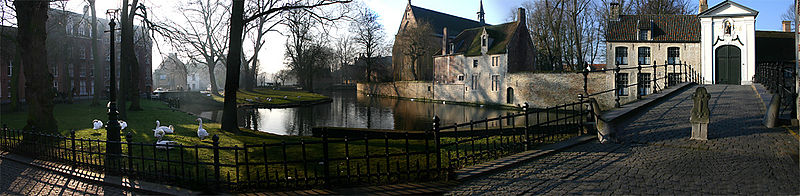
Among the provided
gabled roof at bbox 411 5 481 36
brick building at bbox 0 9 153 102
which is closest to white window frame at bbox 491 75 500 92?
gabled roof at bbox 411 5 481 36

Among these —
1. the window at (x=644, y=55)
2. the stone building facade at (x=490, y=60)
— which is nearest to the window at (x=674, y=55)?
the window at (x=644, y=55)

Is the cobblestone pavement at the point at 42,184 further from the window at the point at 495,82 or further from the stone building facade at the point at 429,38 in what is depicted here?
the stone building facade at the point at 429,38

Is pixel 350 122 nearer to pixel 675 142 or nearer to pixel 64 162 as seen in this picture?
pixel 64 162

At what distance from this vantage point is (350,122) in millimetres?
24281

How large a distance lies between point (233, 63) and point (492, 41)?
32.4m

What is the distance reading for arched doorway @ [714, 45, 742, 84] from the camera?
27.8 metres

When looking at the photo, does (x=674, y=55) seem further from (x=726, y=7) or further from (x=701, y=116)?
(x=701, y=116)

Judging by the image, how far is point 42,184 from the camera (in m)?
6.92

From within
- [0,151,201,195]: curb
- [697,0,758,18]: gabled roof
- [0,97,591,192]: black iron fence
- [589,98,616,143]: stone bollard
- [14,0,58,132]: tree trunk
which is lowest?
[0,151,201,195]: curb

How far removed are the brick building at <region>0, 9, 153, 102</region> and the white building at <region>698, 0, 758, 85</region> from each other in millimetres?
35269

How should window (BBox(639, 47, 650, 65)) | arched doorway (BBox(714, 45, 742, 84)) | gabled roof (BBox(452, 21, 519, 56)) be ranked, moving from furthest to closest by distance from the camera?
gabled roof (BBox(452, 21, 519, 56)), window (BBox(639, 47, 650, 65)), arched doorway (BBox(714, 45, 742, 84))

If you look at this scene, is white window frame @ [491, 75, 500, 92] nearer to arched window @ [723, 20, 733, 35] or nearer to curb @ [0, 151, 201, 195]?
arched window @ [723, 20, 733, 35]

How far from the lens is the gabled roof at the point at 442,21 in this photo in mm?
64250

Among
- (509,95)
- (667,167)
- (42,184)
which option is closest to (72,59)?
(42,184)
